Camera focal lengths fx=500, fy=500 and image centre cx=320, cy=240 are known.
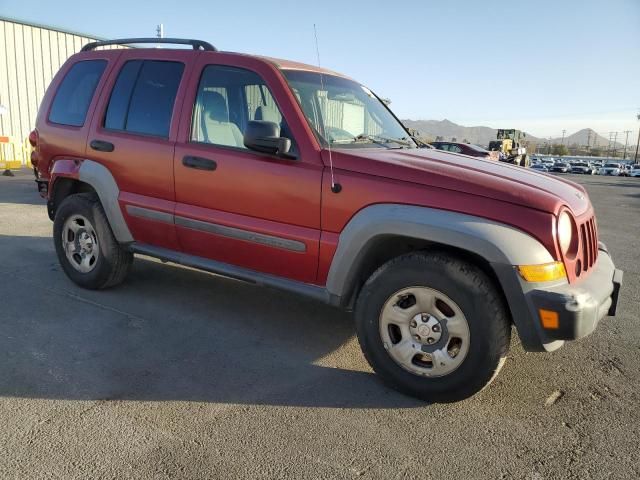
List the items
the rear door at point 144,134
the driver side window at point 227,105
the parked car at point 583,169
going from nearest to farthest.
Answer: the driver side window at point 227,105
the rear door at point 144,134
the parked car at point 583,169

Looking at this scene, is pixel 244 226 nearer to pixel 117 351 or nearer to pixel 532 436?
pixel 117 351

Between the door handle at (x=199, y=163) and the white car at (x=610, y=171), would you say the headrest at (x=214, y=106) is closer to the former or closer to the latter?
the door handle at (x=199, y=163)

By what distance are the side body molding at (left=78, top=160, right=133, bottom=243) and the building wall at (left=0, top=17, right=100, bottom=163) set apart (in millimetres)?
16185

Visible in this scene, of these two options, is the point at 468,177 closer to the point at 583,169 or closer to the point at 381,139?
the point at 381,139

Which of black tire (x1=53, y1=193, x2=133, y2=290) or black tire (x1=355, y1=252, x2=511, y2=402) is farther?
black tire (x1=53, y1=193, x2=133, y2=290)

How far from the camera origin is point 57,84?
4.74 m

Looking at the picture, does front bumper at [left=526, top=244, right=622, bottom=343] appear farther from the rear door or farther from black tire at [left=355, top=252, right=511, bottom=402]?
the rear door

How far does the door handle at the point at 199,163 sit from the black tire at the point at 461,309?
142 centimetres

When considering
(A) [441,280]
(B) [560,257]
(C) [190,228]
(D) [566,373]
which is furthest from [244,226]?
(D) [566,373]

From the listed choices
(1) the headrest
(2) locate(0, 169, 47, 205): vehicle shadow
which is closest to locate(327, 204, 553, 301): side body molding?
(1) the headrest

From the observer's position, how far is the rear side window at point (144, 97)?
3904 millimetres

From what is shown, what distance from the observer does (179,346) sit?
352cm

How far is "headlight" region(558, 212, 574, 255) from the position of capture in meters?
2.66

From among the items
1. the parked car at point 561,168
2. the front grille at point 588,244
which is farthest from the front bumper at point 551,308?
the parked car at point 561,168
